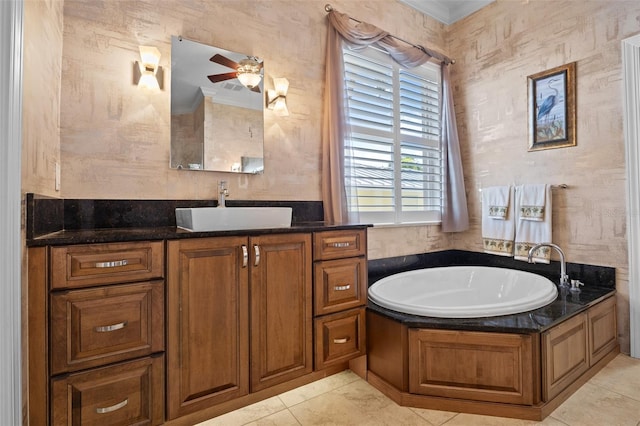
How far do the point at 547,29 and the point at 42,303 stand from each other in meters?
3.76

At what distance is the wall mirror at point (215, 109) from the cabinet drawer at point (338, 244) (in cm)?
73

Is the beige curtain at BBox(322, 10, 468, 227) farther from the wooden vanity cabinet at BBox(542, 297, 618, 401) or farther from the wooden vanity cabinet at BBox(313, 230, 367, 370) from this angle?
the wooden vanity cabinet at BBox(542, 297, 618, 401)

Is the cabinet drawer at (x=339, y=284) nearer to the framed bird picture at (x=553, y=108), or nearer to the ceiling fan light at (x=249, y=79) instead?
the ceiling fan light at (x=249, y=79)

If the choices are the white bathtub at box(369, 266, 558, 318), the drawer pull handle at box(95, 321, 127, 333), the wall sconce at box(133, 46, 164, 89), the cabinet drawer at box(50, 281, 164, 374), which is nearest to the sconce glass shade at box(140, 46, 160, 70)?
the wall sconce at box(133, 46, 164, 89)

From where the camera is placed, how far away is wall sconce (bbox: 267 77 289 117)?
2.33 meters

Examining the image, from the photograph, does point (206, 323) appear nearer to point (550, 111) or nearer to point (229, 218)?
point (229, 218)

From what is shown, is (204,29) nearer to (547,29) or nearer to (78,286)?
(78,286)

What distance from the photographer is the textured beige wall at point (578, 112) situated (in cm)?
236

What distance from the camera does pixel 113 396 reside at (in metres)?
1.36

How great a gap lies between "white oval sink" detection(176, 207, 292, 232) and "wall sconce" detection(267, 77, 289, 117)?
0.85 m

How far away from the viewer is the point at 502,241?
295 cm

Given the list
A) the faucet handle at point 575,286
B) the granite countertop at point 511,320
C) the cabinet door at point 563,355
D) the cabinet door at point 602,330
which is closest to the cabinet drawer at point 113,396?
the granite countertop at point 511,320

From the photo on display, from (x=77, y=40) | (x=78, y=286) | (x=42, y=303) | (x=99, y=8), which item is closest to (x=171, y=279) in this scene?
(x=78, y=286)

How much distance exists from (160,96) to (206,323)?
4.46ft
